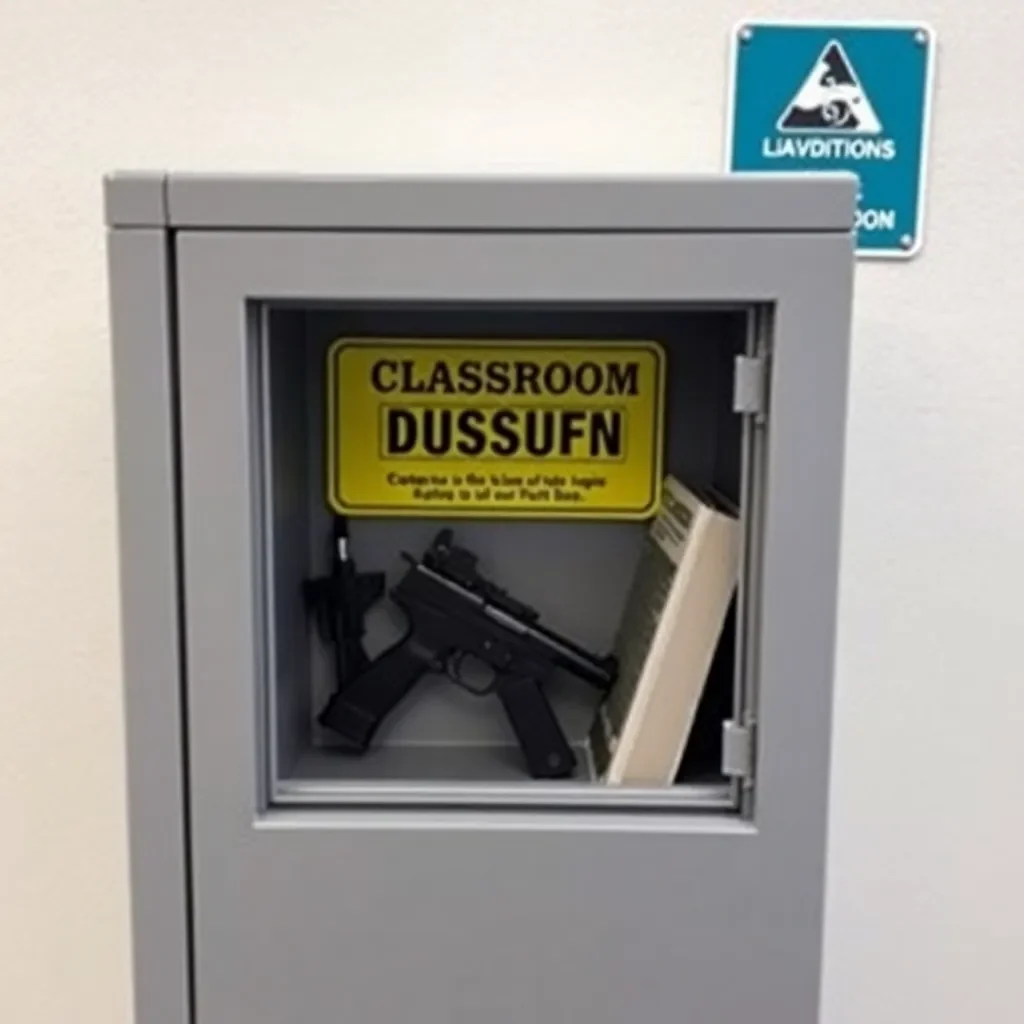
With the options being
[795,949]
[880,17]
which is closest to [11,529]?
[795,949]

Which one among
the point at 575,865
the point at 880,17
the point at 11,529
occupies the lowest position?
the point at 575,865

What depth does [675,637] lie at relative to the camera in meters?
0.80

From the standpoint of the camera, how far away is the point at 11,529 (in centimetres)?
101

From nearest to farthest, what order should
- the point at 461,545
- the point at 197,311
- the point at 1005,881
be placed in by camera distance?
the point at 197,311
the point at 461,545
the point at 1005,881

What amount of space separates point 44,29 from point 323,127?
23cm

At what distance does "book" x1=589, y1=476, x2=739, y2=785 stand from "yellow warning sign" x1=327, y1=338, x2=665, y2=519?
0.06m

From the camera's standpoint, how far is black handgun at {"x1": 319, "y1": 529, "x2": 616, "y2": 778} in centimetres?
88

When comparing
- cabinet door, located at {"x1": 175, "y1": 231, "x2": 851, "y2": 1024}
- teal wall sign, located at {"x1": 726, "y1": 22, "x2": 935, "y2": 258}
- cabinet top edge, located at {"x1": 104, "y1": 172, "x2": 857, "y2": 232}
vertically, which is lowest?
cabinet door, located at {"x1": 175, "y1": 231, "x2": 851, "y2": 1024}

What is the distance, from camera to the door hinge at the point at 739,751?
0.76 meters

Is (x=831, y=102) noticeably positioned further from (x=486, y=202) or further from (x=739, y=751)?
(x=739, y=751)

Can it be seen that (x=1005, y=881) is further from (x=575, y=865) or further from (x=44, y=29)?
(x=44, y=29)

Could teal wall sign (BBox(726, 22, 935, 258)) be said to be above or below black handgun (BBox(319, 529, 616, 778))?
above

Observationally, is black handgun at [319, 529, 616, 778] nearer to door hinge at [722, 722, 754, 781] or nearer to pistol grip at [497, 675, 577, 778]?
pistol grip at [497, 675, 577, 778]

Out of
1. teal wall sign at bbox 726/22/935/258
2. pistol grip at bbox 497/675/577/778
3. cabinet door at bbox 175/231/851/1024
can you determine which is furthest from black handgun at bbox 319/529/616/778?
teal wall sign at bbox 726/22/935/258
